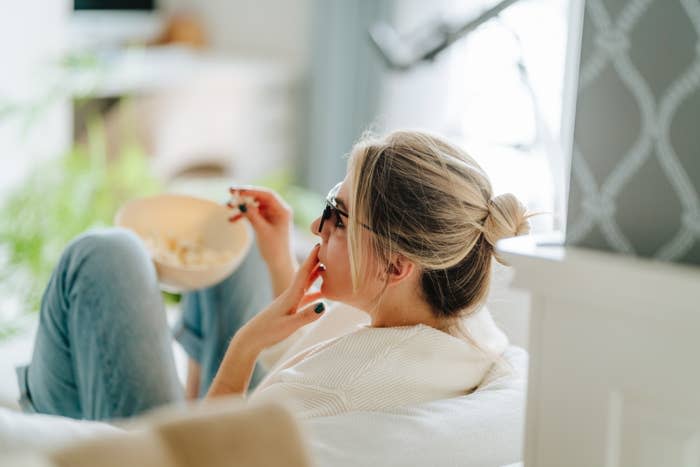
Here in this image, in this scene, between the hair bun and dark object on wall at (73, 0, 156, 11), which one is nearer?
the hair bun

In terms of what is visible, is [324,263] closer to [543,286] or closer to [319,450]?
[319,450]

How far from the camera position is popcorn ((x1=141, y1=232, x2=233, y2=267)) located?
1899 mm

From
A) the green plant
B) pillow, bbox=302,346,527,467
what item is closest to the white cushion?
pillow, bbox=302,346,527,467

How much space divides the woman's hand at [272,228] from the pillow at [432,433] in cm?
63

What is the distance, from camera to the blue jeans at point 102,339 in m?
1.65

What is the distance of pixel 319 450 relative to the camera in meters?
1.14

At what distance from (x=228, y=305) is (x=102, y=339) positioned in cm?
38

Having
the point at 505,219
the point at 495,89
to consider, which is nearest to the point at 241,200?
the point at 505,219

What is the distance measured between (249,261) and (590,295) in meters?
1.12

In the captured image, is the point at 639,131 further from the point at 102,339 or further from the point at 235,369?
the point at 102,339

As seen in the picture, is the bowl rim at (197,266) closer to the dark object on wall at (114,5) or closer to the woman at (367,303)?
the woman at (367,303)

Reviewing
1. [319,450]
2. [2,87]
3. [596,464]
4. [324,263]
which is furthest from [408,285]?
[2,87]

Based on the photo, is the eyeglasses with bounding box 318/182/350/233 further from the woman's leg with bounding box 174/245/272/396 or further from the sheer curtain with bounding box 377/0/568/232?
the sheer curtain with bounding box 377/0/568/232

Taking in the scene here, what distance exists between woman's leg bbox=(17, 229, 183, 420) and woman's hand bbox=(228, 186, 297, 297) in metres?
0.22
